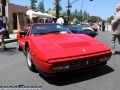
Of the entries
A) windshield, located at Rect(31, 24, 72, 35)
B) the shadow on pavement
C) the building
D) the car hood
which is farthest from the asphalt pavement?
the building

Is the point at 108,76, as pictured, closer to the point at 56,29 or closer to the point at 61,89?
the point at 61,89

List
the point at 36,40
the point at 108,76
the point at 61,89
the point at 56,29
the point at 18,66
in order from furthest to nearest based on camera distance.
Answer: the point at 56,29
the point at 18,66
the point at 36,40
the point at 108,76
the point at 61,89

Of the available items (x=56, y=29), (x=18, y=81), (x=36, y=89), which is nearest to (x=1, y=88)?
(x=18, y=81)

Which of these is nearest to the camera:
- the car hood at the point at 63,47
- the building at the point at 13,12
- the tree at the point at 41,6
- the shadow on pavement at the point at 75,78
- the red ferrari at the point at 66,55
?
the red ferrari at the point at 66,55

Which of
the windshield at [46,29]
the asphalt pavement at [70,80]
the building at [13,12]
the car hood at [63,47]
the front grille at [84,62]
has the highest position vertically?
the building at [13,12]

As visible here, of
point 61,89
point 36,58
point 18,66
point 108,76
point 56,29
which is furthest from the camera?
point 56,29

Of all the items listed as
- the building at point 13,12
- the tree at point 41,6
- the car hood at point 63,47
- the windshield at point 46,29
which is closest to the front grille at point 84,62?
the car hood at point 63,47

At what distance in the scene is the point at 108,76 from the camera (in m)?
3.66

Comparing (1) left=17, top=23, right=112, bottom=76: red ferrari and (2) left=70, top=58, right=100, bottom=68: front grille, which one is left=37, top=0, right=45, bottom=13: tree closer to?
(1) left=17, top=23, right=112, bottom=76: red ferrari

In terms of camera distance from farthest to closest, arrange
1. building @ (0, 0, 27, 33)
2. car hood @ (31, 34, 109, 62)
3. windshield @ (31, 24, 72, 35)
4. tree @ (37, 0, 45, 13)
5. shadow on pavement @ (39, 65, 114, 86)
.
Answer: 1. tree @ (37, 0, 45, 13)
2. building @ (0, 0, 27, 33)
3. windshield @ (31, 24, 72, 35)
4. shadow on pavement @ (39, 65, 114, 86)
5. car hood @ (31, 34, 109, 62)

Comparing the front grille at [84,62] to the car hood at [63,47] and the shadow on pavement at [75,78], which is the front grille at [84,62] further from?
the shadow on pavement at [75,78]

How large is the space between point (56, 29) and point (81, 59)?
2.06 metres

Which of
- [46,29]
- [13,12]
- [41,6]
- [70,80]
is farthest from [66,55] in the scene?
[41,6]

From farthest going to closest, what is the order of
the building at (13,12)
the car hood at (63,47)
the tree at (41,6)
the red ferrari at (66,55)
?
the tree at (41,6) → the building at (13,12) → the car hood at (63,47) → the red ferrari at (66,55)
